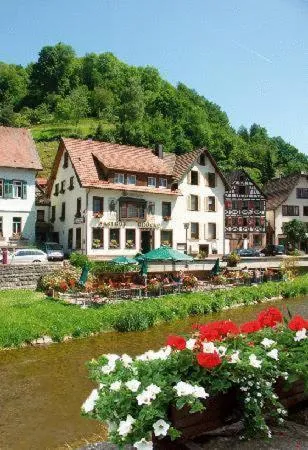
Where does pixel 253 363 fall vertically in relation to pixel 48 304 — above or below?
above

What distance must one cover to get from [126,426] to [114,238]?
35.6 metres

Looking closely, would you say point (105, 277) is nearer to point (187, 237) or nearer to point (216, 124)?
point (187, 237)

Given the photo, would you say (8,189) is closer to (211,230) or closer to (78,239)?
(78,239)

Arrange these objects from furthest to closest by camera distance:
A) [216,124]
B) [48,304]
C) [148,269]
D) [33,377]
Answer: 1. [216,124]
2. [148,269]
3. [48,304]
4. [33,377]

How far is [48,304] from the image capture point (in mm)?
22156

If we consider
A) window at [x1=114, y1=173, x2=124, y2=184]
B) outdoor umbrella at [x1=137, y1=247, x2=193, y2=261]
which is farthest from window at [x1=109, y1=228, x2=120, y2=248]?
outdoor umbrella at [x1=137, y1=247, x2=193, y2=261]

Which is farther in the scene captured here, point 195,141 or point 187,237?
point 195,141

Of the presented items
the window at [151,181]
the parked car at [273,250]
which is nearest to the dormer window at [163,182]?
the window at [151,181]

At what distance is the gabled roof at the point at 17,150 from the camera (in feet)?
134

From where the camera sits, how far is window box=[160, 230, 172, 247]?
43.1m

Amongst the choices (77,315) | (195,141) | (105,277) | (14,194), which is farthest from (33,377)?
(195,141)

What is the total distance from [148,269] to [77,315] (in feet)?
33.4

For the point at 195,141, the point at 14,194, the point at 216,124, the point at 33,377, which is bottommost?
the point at 33,377

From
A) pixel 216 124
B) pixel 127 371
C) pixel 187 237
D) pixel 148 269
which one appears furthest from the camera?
pixel 216 124
